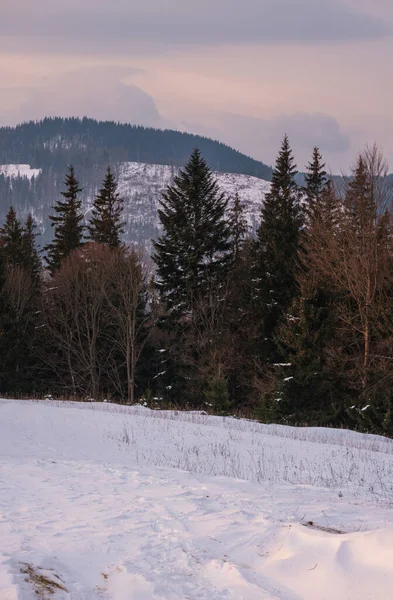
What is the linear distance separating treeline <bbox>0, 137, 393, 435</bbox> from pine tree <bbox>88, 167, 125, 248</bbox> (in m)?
0.11

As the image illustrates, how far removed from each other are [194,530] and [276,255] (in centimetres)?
2913

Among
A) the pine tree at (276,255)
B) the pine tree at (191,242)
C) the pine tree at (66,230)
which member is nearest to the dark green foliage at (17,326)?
the pine tree at (66,230)

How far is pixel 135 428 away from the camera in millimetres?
17000

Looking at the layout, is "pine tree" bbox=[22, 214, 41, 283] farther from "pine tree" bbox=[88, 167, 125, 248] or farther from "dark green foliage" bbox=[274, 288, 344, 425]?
"dark green foliage" bbox=[274, 288, 344, 425]

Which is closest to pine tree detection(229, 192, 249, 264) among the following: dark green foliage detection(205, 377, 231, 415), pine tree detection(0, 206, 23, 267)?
dark green foliage detection(205, 377, 231, 415)

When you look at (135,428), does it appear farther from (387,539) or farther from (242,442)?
(387,539)

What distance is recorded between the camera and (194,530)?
19.2 ft

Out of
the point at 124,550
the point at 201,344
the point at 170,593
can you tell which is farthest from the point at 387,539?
the point at 201,344

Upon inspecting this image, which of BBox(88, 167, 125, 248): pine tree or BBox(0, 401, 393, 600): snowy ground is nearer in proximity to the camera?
BBox(0, 401, 393, 600): snowy ground

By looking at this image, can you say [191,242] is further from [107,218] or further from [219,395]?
[219,395]

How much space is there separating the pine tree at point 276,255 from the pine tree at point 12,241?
20.4 m

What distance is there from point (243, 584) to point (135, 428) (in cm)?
1285

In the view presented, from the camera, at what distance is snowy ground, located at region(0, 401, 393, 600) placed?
14.4 ft

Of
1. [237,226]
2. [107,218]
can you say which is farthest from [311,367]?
[107,218]
